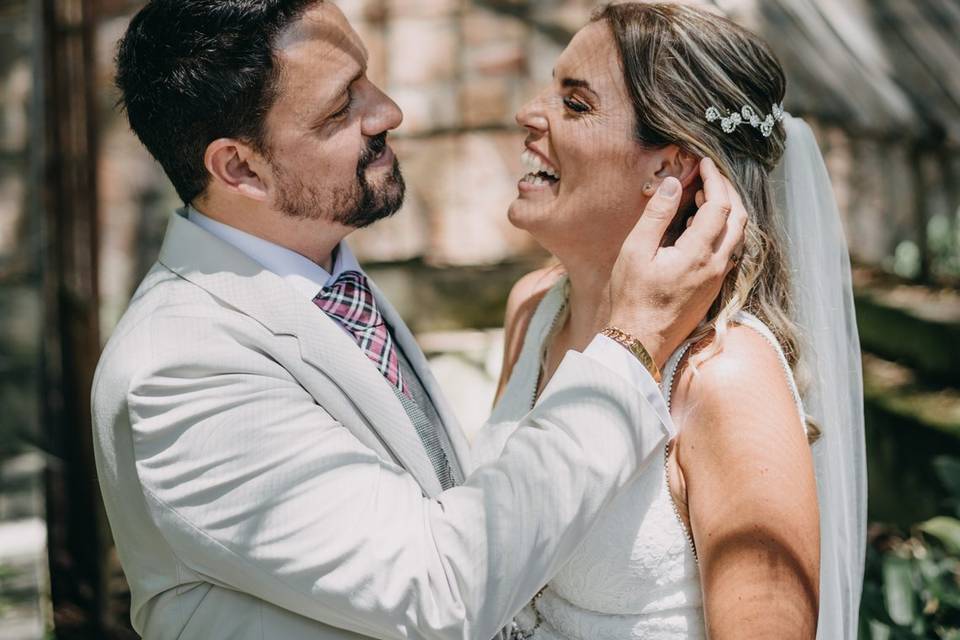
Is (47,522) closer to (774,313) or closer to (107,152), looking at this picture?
(107,152)

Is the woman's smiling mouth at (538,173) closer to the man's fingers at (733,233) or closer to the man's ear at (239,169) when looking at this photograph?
the man's fingers at (733,233)

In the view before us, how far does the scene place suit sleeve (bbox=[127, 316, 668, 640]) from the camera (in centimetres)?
200

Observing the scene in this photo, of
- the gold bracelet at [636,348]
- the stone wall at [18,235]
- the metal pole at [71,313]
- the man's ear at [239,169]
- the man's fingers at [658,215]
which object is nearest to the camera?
the gold bracelet at [636,348]

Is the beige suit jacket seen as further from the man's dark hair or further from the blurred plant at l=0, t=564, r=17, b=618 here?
the blurred plant at l=0, t=564, r=17, b=618

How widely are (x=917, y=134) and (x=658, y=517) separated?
3183 millimetres

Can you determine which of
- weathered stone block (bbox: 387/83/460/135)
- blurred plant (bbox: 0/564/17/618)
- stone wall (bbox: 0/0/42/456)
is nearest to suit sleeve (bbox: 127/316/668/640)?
blurred plant (bbox: 0/564/17/618)

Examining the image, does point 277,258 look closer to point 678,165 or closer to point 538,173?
point 538,173

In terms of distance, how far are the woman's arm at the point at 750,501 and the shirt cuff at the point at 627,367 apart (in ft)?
0.43

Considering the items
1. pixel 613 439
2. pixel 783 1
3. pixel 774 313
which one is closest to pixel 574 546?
pixel 613 439

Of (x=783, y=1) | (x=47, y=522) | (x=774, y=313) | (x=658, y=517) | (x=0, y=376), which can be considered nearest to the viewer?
(x=658, y=517)

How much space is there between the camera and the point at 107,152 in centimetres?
471

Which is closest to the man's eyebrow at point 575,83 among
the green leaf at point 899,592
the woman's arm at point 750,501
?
the woman's arm at point 750,501

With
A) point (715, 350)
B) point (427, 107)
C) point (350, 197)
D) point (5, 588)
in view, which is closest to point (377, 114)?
point (350, 197)

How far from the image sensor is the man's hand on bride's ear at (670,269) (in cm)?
216
